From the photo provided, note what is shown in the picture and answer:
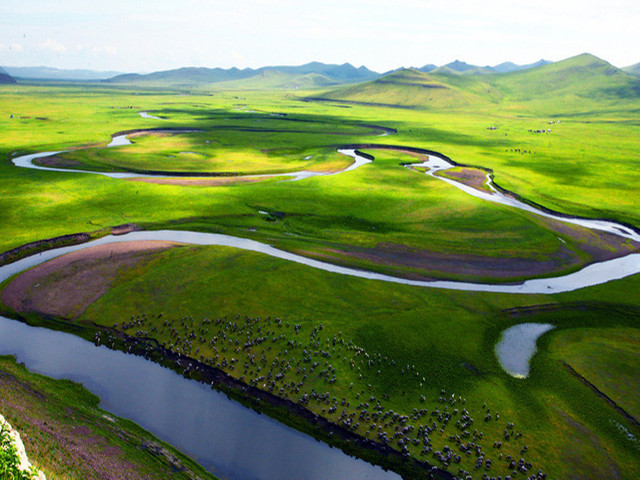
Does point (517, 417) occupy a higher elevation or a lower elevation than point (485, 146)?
lower

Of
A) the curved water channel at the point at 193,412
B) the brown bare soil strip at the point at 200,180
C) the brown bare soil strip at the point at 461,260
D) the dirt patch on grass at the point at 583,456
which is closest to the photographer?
the dirt patch on grass at the point at 583,456

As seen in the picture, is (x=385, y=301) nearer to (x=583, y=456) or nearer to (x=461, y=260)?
(x=461, y=260)

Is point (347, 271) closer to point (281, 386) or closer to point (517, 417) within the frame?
point (281, 386)

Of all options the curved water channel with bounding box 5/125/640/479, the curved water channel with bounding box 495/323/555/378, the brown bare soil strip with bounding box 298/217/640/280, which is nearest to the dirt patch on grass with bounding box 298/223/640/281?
the brown bare soil strip with bounding box 298/217/640/280

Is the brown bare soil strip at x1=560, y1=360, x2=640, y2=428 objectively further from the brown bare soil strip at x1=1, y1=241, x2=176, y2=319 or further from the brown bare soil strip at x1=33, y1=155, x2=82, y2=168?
the brown bare soil strip at x1=33, y1=155, x2=82, y2=168

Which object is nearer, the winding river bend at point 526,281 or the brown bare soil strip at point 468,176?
the winding river bend at point 526,281

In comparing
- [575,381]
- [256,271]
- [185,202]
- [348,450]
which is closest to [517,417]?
[575,381]

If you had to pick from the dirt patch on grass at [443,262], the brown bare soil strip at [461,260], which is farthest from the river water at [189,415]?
the dirt patch on grass at [443,262]

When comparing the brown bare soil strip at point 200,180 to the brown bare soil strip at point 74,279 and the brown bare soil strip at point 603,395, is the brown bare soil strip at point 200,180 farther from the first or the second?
the brown bare soil strip at point 603,395
